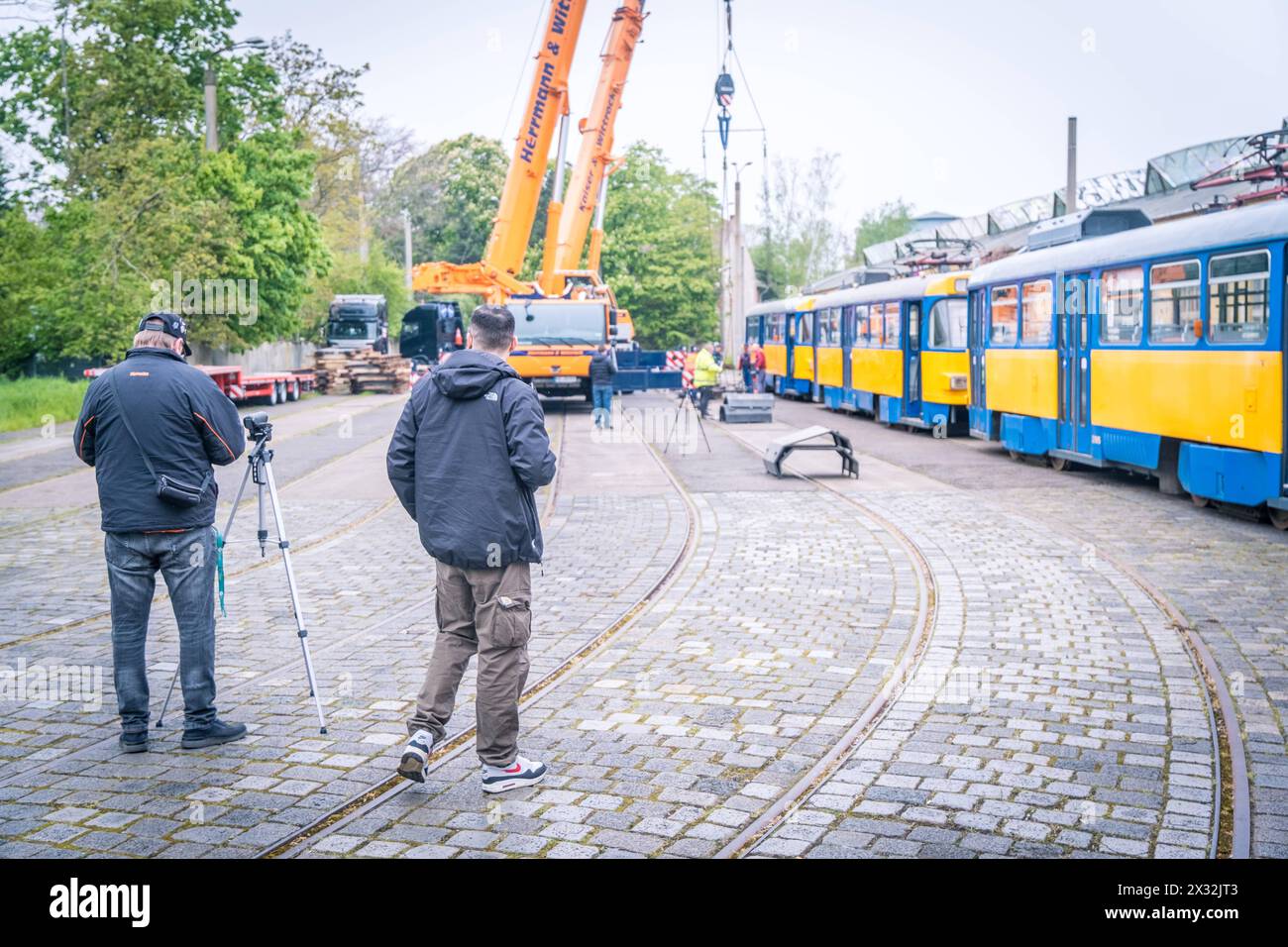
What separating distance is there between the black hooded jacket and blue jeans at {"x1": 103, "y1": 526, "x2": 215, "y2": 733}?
135 centimetres

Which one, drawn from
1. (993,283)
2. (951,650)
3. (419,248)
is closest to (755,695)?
(951,650)

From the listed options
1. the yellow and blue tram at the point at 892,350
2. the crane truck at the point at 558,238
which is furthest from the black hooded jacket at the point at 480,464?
the crane truck at the point at 558,238

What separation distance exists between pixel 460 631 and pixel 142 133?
36.9m

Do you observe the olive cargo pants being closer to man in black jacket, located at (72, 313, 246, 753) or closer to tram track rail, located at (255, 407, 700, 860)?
tram track rail, located at (255, 407, 700, 860)

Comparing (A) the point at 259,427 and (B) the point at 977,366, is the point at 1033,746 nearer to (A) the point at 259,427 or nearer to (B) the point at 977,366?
(A) the point at 259,427

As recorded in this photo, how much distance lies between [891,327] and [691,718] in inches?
901

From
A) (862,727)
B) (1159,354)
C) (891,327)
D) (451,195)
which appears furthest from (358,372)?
(862,727)

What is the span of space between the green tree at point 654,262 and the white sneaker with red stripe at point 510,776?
208 ft

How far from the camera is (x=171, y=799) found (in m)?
5.56

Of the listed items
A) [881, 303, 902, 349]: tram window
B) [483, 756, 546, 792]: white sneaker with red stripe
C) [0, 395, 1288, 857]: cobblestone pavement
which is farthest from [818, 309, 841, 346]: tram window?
[483, 756, 546, 792]: white sneaker with red stripe

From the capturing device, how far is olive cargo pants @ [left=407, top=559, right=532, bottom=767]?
567 cm

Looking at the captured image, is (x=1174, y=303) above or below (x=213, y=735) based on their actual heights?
above

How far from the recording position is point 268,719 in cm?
681

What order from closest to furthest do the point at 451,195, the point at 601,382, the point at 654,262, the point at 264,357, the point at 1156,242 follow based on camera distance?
1. the point at 1156,242
2. the point at 601,382
3. the point at 264,357
4. the point at 654,262
5. the point at 451,195
